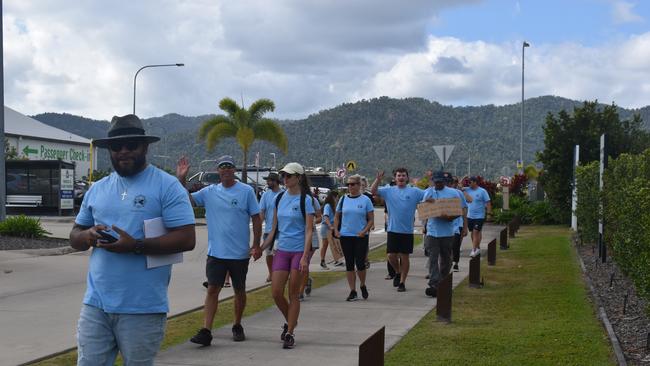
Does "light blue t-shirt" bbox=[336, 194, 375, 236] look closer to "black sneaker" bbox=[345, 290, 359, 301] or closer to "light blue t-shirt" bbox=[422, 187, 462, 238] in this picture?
"black sneaker" bbox=[345, 290, 359, 301]

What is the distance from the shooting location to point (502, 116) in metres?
151

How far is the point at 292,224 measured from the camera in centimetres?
→ 917

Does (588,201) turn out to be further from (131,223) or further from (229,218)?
(131,223)

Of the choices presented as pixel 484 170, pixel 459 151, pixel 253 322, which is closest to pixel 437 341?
pixel 253 322

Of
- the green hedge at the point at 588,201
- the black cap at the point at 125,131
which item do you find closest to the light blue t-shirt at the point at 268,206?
the black cap at the point at 125,131

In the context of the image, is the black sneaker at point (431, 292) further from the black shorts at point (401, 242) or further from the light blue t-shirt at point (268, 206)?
the light blue t-shirt at point (268, 206)

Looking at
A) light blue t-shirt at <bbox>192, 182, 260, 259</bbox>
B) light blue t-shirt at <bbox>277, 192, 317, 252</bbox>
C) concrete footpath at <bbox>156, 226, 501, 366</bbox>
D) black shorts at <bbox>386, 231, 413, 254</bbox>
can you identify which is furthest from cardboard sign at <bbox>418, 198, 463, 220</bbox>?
light blue t-shirt at <bbox>192, 182, 260, 259</bbox>

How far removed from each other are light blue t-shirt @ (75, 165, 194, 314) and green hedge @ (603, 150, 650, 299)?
5222 mm

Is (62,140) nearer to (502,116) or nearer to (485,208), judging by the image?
(485,208)

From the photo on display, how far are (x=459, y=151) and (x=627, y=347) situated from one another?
123528mm

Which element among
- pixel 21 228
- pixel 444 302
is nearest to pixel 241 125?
pixel 21 228

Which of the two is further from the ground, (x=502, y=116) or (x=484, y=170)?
(x=502, y=116)

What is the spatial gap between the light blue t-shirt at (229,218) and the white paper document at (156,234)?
3986mm

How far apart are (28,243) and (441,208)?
38.3 ft
